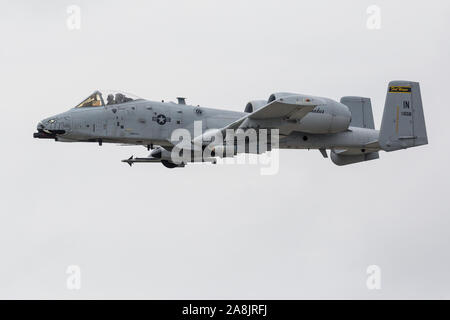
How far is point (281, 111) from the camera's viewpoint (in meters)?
30.5

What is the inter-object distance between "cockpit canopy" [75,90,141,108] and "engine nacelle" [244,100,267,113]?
3672 mm

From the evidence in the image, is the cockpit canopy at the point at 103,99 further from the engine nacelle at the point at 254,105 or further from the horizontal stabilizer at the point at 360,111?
the horizontal stabilizer at the point at 360,111

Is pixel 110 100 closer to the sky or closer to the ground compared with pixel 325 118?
closer to the sky

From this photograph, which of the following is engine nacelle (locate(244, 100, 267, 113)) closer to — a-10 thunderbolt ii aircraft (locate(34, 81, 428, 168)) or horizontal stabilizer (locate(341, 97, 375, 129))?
a-10 thunderbolt ii aircraft (locate(34, 81, 428, 168))

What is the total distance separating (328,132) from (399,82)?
2.73m

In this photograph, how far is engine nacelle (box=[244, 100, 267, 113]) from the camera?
31.8 meters

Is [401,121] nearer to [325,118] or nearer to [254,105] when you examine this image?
[325,118]

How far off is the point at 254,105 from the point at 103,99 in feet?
15.1

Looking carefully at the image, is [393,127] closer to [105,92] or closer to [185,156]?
[185,156]

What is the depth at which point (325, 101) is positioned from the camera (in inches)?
1232

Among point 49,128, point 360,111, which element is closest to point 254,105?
point 360,111
